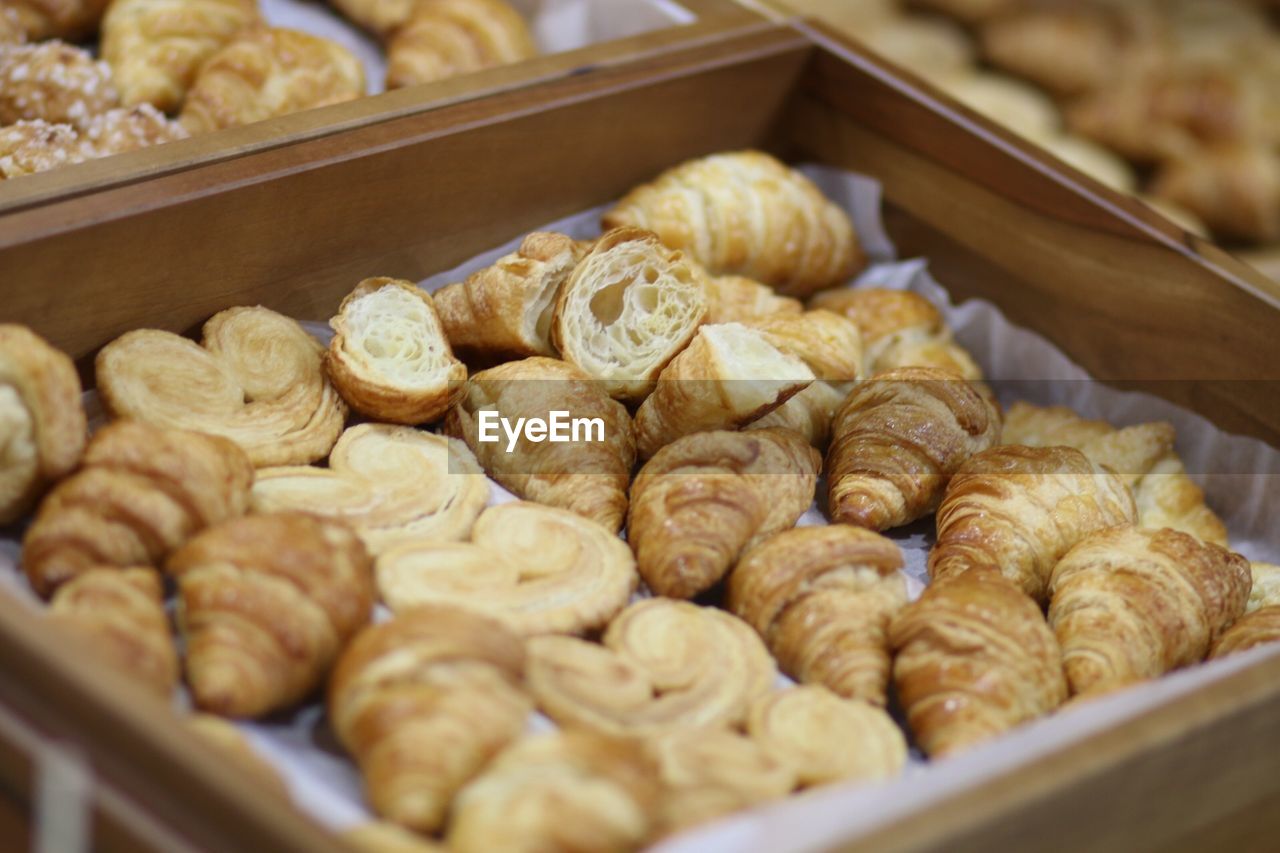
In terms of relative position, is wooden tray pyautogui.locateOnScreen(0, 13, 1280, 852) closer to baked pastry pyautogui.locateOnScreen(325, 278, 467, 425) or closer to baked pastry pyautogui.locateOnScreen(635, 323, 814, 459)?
baked pastry pyautogui.locateOnScreen(325, 278, 467, 425)

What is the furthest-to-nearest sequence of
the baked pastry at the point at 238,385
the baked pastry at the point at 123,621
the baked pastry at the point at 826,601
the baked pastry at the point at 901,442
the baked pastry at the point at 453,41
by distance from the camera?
the baked pastry at the point at 453,41, the baked pastry at the point at 901,442, the baked pastry at the point at 238,385, the baked pastry at the point at 826,601, the baked pastry at the point at 123,621

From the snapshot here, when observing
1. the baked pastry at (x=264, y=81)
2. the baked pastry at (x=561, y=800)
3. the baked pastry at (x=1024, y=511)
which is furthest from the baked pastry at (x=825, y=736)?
the baked pastry at (x=264, y=81)

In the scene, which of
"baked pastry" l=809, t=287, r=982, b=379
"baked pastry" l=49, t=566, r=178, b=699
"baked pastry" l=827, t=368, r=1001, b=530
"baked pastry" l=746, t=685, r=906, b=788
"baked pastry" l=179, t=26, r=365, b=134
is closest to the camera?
"baked pastry" l=49, t=566, r=178, b=699

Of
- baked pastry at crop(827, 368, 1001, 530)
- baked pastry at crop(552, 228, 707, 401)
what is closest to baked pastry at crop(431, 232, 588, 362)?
baked pastry at crop(552, 228, 707, 401)

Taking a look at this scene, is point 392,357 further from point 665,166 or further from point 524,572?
point 665,166

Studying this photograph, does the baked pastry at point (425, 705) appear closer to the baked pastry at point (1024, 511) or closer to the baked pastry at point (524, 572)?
the baked pastry at point (524, 572)
